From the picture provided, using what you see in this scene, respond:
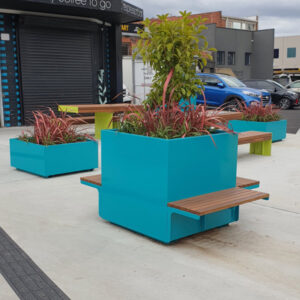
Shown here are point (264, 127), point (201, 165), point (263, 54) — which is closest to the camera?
point (201, 165)

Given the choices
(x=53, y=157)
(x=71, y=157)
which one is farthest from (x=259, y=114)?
(x=53, y=157)

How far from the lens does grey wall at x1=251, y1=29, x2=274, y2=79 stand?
4238cm

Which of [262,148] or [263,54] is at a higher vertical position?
[263,54]

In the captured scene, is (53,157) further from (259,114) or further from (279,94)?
(279,94)

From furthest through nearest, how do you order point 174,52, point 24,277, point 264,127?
point 264,127 < point 174,52 < point 24,277

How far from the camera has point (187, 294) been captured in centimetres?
281

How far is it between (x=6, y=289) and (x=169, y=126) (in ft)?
6.38

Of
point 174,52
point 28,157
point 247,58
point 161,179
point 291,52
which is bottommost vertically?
point 28,157

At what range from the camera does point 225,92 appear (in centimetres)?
1552

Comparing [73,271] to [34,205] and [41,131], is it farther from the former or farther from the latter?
[41,131]

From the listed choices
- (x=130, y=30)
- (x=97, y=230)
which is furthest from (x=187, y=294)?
(x=130, y=30)

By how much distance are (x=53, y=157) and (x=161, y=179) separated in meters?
2.97

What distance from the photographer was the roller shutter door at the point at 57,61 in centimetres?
1277

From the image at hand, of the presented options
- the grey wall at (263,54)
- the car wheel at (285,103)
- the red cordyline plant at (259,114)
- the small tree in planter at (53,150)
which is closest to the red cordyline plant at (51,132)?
the small tree in planter at (53,150)
